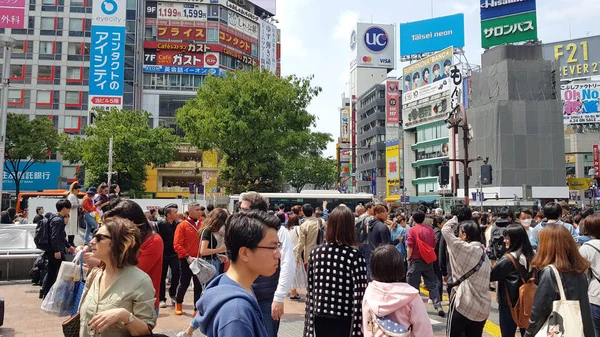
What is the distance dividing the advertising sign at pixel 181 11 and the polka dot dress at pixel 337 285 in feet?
189

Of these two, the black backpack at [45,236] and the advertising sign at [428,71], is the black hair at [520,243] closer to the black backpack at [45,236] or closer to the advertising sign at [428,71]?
the black backpack at [45,236]

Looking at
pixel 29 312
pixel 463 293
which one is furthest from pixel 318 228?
pixel 29 312

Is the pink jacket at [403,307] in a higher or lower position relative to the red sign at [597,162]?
lower

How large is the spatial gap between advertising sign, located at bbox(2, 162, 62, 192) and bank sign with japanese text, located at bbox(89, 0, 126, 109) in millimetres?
7147

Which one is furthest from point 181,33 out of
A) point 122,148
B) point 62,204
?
point 62,204

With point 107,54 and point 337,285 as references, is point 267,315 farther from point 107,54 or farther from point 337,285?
point 107,54

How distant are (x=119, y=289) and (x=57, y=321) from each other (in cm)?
586

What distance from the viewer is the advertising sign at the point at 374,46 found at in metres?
86.1

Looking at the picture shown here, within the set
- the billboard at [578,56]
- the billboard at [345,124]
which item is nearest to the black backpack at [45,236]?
the billboard at [578,56]

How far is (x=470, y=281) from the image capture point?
185 inches

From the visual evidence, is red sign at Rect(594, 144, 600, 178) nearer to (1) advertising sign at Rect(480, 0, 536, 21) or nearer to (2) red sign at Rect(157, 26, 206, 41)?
(1) advertising sign at Rect(480, 0, 536, 21)

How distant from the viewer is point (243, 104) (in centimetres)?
2786

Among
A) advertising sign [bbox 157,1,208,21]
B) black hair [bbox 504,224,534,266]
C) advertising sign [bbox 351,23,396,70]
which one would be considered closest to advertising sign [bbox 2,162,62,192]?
advertising sign [bbox 157,1,208,21]

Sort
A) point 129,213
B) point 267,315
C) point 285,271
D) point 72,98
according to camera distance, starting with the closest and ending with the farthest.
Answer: point 129,213, point 285,271, point 267,315, point 72,98
